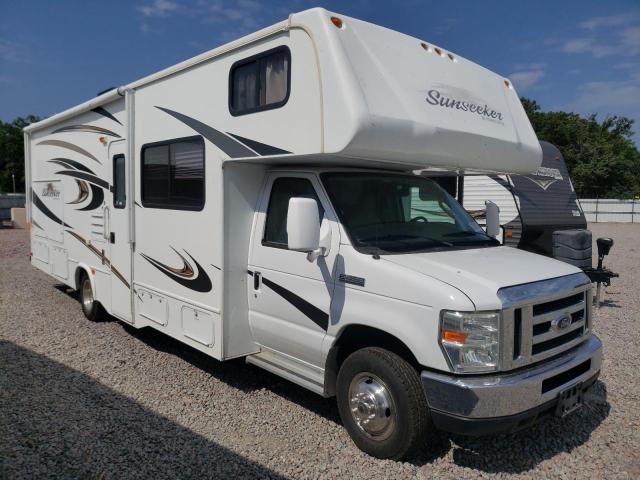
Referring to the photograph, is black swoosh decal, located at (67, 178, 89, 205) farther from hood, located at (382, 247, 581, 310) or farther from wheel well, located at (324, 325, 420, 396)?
hood, located at (382, 247, 581, 310)

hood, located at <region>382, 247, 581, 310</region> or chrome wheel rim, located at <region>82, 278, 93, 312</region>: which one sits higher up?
hood, located at <region>382, 247, 581, 310</region>

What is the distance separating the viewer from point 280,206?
4.65 meters

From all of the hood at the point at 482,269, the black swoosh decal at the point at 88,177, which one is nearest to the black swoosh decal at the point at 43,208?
the black swoosh decal at the point at 88,177

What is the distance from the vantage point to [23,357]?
19.1ft

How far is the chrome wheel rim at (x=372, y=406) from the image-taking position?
146 inches

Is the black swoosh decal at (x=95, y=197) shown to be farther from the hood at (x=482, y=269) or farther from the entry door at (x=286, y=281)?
the hood at (x=482, y=269)

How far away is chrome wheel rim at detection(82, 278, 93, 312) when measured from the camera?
749cm

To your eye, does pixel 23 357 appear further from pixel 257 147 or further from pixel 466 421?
pixel 466 421

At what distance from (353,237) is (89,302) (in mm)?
5082

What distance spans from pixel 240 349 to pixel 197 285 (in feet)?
2.50

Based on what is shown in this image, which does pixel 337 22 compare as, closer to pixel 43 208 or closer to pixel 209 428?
pixel 209 428

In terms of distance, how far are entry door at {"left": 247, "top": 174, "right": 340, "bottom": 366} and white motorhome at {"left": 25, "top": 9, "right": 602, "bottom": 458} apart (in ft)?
0.05

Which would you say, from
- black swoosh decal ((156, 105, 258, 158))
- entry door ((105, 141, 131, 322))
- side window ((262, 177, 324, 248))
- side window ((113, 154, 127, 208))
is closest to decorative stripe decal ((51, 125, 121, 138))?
entry door ((105, 141, 131, 322))

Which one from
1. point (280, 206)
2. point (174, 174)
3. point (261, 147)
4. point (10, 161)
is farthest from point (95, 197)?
point (10, 161)
